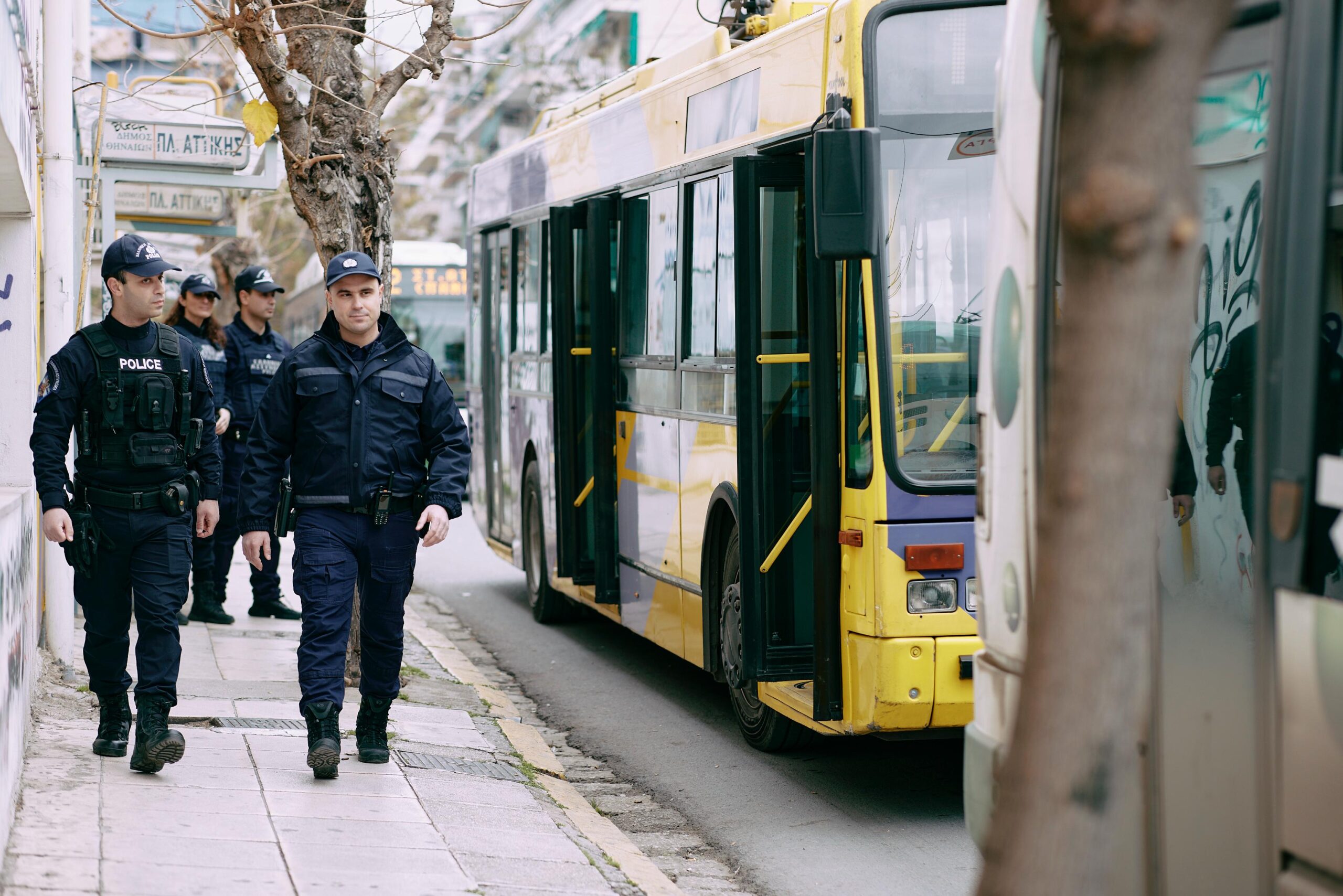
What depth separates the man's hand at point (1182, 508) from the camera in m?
3.57

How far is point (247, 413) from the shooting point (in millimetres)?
10570

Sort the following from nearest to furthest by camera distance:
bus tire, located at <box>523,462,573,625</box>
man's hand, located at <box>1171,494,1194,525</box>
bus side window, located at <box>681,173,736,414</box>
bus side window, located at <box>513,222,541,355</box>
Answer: man's hand, located at <box>1171,494,1194,525</box> → bus side window, located at <box>681,173,736,414</box> → bus side window, located at <box>513,222,541,355</box> → bus tire, located at <box>523,462,573,625</box>

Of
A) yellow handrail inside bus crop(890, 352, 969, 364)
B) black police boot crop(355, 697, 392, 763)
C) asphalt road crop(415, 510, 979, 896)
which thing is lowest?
asphalt road crop(415, 510, 979, 896)

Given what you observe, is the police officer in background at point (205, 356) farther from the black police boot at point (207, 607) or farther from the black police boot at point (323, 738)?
the black police boot at point (323, 738)

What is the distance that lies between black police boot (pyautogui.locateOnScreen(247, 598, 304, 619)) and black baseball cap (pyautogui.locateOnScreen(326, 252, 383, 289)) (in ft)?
16.8

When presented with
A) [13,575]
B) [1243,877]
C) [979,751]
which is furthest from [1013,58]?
[13,575]

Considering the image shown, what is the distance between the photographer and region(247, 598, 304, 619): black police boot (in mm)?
11117

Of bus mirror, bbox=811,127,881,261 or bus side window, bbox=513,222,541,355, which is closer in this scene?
bus mirror, bbox=811,127,881,261

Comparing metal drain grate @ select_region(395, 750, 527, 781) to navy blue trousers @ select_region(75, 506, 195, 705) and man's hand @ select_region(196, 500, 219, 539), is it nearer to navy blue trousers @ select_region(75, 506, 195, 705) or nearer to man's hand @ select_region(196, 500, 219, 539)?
navy blue trousers @ select_region(75, 506, 195, 705)

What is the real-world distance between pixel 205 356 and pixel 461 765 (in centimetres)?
438

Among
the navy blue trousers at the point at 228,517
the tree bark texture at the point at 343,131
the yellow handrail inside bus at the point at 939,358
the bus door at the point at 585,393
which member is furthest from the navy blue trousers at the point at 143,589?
the navy blue trousers at the point at 228,517

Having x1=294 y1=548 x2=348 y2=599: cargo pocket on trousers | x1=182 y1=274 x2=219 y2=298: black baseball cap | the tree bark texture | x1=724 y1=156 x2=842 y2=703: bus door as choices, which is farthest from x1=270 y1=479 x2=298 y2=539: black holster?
x1=182 y1=274 x2=219 y2=298: black baseball cap

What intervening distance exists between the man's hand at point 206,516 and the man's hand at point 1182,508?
384 centimetres

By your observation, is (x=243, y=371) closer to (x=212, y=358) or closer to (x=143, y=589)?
(x=212, y=358)
